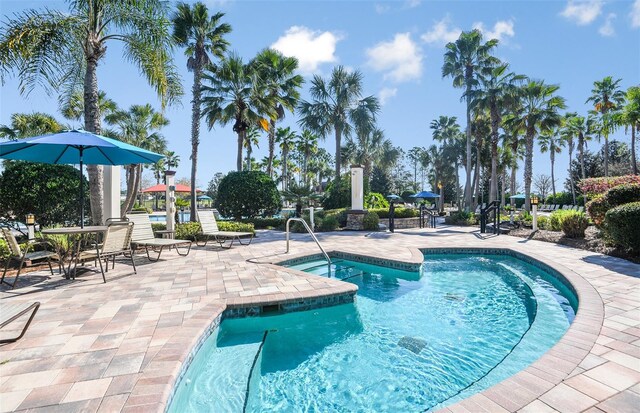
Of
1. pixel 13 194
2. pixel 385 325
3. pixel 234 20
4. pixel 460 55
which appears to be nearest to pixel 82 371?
pixel 385 325

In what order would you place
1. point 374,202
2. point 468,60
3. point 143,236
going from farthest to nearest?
1. point 468,60
2. point 374,202
3. point 143,236

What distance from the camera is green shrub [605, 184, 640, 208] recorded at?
7.34 meters

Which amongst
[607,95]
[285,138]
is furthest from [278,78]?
[607,95]

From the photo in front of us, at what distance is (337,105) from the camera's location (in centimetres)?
1852

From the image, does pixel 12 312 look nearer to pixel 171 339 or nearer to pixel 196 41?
pixel 171 339

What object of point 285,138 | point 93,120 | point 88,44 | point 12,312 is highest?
point 285,138

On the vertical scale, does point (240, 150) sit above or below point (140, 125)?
below

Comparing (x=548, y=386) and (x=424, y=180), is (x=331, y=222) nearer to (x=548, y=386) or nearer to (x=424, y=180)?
(x=548, y=386)

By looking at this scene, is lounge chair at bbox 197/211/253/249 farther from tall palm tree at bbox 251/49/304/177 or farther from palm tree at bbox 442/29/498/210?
palm tree at bbox 442/29/498/210

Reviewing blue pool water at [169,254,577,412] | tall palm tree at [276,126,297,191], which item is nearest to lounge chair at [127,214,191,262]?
blue pool water at [169,254,577,412]

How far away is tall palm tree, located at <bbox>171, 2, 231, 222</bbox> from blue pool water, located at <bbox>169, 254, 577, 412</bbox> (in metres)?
12.4

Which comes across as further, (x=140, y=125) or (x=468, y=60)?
(x=140, y=125)

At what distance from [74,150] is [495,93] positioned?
21888 mm

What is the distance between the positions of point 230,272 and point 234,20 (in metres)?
15.0
